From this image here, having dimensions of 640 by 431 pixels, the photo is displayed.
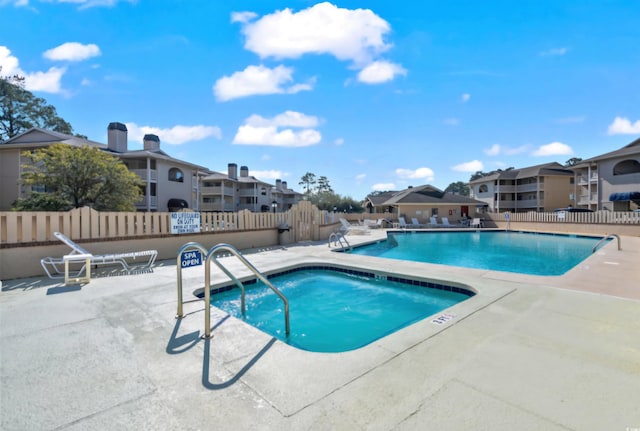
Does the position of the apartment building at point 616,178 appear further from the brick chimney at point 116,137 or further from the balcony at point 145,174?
the brick chimney at point 116,137

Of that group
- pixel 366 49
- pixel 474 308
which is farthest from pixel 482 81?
pixel 474 308

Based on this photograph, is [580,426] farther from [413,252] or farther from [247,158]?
[247,158]

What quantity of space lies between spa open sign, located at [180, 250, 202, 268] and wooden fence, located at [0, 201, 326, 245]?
17.7 ft

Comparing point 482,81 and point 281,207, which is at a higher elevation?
point 482,81

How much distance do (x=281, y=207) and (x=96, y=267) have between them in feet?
149

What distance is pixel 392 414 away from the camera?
2094mm

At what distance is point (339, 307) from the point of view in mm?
6191

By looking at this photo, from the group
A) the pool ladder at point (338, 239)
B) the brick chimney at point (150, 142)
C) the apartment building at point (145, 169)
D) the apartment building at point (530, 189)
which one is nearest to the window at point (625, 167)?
the apartment building at point (530, 189)

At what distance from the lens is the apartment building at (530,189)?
3659cm

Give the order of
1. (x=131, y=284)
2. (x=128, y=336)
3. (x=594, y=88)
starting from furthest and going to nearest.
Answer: (x=594, y=88), (x=131, y=284), (x=128, y=336)

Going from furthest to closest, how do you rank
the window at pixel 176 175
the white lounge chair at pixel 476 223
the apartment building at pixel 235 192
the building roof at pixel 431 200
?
the apartment building at pixel 235 192
the building roof at pixel 431 200
the white lounge chair at pixel 476 223
the window at pixel 176 175

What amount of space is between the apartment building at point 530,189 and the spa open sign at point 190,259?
137ft

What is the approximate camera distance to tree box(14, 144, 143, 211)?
12398 millimetres


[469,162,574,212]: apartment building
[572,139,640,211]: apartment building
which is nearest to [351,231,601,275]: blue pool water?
[572,139,640,211]: apartment building
